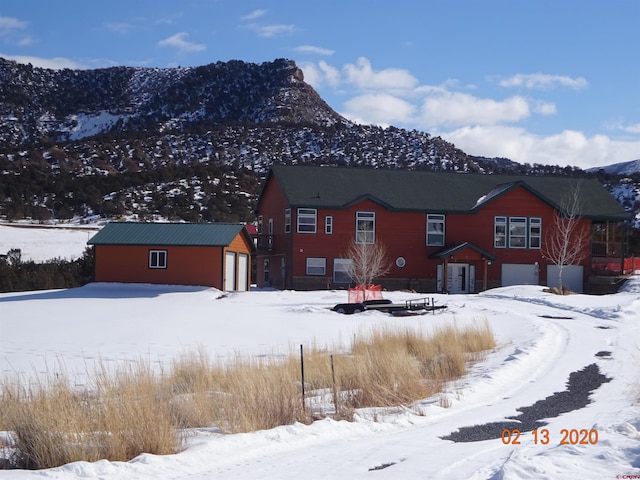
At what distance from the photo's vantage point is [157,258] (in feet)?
144

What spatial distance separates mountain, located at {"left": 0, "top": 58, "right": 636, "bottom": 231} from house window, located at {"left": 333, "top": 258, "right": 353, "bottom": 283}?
94.4 ft

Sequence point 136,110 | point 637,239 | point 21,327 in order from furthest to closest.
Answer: point 136,110, point 637,239, point 21,327

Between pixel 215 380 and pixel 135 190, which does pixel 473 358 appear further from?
pixel 135 190

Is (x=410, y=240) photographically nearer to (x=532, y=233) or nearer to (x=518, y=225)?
(x=518, y=225)

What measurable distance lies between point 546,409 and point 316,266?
121ft

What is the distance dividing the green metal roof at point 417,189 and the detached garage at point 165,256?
21.8ft

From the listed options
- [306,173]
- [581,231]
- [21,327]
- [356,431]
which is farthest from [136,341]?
[581,231]

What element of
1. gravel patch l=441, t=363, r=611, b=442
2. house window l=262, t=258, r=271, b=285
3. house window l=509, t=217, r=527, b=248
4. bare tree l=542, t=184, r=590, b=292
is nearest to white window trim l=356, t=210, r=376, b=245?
house window l=262, t=258, r=271, b=285

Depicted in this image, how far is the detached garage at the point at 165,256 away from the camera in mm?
43594

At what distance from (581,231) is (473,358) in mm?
36877

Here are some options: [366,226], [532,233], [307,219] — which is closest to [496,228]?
[532,233]

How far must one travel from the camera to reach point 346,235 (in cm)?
4906
